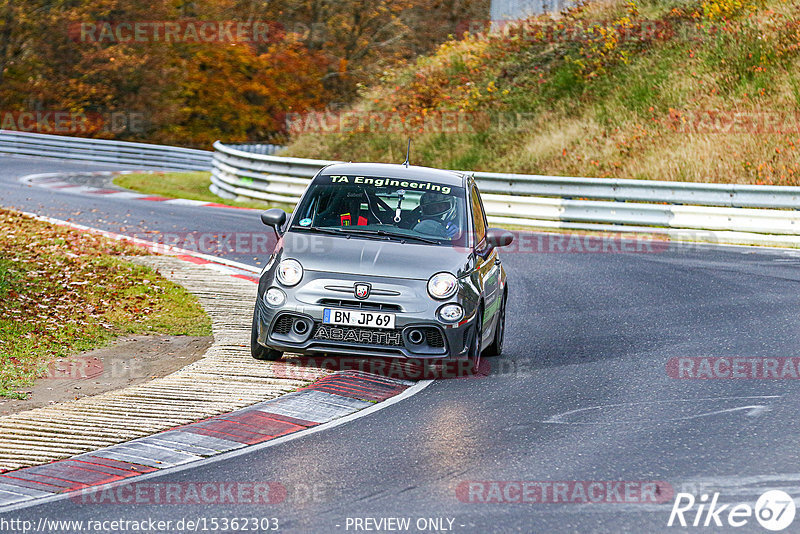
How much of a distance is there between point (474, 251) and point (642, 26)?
2621cm

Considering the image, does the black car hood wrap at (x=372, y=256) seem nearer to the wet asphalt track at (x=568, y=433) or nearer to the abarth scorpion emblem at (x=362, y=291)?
the abarth scorpion emblem at (x=362, y=291)

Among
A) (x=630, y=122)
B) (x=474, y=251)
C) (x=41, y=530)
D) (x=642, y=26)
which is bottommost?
(x=41, y=530)

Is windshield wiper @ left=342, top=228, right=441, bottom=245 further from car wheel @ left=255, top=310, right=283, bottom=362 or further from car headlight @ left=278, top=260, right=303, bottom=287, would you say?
car wheel @ left=255, top=310, right=283, bottom=362

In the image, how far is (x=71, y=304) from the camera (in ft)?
41.2

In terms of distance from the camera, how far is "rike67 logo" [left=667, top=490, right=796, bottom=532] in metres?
5.83

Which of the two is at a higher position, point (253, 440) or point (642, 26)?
point (642, 26)

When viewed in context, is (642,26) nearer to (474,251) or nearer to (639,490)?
(474,251)

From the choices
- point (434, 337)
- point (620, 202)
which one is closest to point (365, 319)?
point (434, 337)

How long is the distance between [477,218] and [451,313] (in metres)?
1.68

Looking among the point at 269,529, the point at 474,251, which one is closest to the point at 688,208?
the point at 474,251

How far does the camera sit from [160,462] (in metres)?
6.95

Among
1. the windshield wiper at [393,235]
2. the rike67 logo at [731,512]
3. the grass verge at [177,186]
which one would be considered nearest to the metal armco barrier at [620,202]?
the grass verge at [177,186]

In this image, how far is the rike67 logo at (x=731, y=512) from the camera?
583 cm

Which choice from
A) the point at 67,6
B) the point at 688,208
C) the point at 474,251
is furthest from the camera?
the point at 67,6
